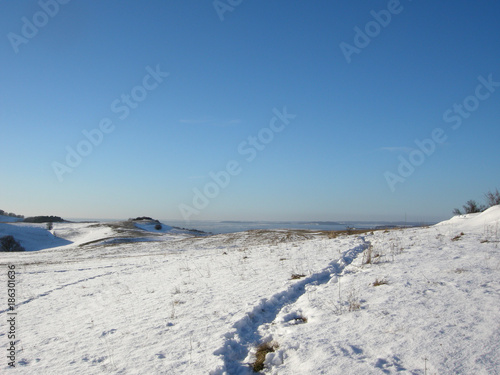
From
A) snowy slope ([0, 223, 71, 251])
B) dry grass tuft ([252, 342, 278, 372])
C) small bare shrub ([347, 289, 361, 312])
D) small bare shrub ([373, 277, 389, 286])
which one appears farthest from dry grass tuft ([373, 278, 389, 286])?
snowy slope ([0, 223, 71, 251])

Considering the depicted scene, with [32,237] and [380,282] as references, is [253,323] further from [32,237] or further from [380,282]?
[32,237]

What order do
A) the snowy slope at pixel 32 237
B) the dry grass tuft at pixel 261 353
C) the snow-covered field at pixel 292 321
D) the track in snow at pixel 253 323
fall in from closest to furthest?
the snow-covered field at pixel 292 321 < the dry grass tuft at pixel 261 353 < the track in snow at pixel 253 323 < the snowy slope at pixel 32 237

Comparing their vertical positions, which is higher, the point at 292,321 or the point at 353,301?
the point at 353,301

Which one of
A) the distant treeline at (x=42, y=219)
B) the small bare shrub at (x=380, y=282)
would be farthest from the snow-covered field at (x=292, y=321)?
the distant treeline at (x=42, y=219)

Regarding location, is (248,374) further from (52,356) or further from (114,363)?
(52,356)

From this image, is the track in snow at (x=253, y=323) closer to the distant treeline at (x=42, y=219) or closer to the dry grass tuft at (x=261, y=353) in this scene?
the dry grass tuft at (x=261, y=353)

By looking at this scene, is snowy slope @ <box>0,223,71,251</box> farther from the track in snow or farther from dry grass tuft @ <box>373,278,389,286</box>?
dry grass tuft @ <box>373,278,389,286</box>

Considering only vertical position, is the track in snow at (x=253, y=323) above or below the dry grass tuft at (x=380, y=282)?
below

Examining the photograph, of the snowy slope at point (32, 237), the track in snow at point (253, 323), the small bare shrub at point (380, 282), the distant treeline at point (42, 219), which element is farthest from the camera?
the distant treeline at point (42, 219)

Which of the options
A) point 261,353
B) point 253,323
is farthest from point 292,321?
point 261,353

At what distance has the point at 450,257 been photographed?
8.45m

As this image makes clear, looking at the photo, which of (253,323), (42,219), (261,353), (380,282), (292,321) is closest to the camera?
(261,353)

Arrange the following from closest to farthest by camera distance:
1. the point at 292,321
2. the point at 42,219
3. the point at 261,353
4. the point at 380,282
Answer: the point at 261,353
the point at 292,321
the point at 380,282
the point at 42,219

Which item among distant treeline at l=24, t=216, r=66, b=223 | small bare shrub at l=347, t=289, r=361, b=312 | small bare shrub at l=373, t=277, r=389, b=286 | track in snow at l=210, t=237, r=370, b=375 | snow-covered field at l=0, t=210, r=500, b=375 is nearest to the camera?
snow-covered field at l=0, t=210, r=500, b=375
